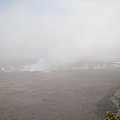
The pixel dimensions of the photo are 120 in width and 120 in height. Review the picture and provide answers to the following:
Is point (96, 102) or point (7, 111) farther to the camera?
point (96, 102)

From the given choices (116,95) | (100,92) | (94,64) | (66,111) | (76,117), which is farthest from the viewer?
(94,64)

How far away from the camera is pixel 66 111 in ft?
114

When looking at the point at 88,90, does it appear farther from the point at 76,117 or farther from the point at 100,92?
the point at 76,117

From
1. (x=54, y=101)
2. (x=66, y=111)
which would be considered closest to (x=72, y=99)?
(x=54, y=101)

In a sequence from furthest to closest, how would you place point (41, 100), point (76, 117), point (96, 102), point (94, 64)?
point (94, 64)
point (41, 100)
point (96, 102)
point (76, 117)

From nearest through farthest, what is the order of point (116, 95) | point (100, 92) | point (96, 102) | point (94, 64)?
point (116, 95)
point (96, 102)
point (100, 92)
point (94, 64)

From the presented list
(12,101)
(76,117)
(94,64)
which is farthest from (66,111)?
(94,64)

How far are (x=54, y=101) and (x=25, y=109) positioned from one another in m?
7.41

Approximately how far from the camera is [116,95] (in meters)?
37.6

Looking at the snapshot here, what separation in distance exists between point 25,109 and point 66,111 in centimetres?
718

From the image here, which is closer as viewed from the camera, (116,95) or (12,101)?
(116,95)

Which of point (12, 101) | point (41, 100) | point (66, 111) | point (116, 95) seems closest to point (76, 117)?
point (66, 111)

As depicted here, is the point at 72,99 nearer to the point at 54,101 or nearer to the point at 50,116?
the point at 54,101

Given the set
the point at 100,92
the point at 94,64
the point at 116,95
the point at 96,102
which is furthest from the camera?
the point at 94,64
